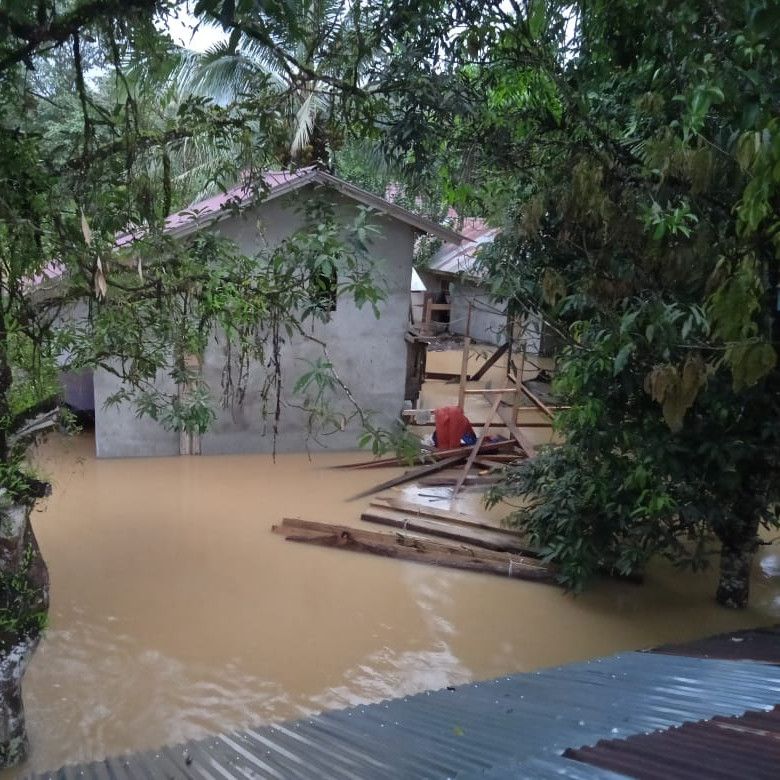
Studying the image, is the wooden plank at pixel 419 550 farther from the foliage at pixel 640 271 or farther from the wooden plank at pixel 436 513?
the wooden plank at pixel 436 513

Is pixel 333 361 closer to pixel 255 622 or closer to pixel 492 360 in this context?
pixel 492 360

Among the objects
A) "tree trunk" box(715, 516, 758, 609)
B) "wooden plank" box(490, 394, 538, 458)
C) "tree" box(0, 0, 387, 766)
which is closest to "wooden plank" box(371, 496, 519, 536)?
"wooden plank" box(490, 394, 538, 458)

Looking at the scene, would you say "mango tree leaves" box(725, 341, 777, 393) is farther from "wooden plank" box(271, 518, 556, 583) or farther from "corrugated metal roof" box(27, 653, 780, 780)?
"wooden plank" box(271, 518, 556, 583)

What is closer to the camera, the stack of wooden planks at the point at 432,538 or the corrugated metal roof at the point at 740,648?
the corrugated metal roof at the point at 740,648

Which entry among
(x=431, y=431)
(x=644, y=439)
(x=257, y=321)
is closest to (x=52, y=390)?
(x=257, y=321)

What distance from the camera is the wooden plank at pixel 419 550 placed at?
7.37m

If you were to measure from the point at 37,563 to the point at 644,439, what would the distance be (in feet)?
14.4

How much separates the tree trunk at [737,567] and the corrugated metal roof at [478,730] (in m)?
3.32

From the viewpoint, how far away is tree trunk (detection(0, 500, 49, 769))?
436 centimetres

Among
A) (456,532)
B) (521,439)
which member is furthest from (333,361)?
(456,532)

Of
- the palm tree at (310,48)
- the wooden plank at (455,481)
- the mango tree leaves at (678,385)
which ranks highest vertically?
the palm tree at (310,48)

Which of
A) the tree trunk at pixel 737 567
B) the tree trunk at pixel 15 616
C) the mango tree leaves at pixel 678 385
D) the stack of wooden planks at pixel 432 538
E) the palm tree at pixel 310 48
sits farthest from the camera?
the stack of wooden planks at pixel 432 538

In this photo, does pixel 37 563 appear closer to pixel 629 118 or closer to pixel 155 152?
pixel 155 152

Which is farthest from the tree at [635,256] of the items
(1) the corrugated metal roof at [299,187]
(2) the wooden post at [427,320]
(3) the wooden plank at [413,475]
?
(2) the wooden post at [427,320]
